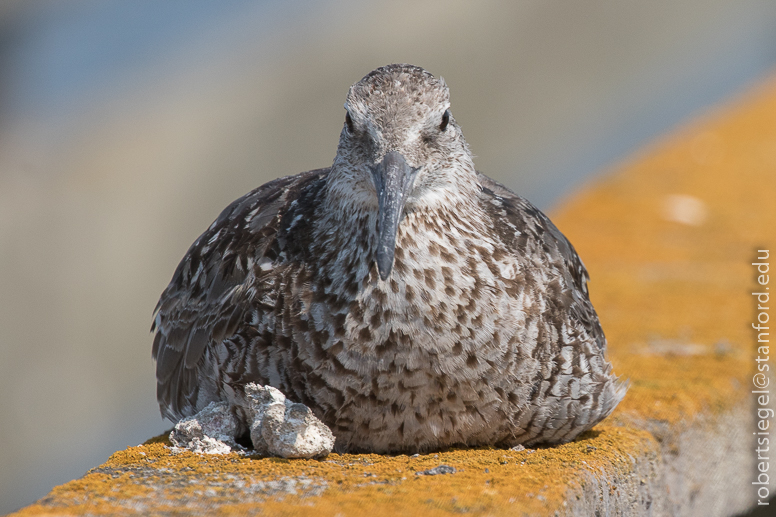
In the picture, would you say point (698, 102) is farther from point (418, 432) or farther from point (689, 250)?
point (418, 432)

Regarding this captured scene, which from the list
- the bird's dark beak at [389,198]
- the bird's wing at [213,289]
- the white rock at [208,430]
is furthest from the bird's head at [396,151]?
the white rock at [208,430]

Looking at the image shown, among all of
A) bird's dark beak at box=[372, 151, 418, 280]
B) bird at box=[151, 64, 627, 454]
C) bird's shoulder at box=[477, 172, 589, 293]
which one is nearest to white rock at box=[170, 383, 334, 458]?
bird at box=[151, 64, 627, 454]

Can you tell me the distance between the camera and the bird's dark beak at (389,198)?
11.3ft

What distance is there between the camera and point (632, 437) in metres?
4.36

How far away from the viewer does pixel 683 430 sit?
4637 mm

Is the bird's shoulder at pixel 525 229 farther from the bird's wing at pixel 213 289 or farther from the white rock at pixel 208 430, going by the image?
the white rock at pixel 208 430

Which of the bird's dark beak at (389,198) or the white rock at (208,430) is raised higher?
the bird's dark beak at (389,198)

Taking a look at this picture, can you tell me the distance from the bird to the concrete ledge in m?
0.19

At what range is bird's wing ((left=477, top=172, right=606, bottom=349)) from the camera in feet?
13.7

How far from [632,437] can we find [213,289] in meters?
2.19

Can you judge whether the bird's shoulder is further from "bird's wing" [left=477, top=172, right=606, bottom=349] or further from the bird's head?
the bird's head

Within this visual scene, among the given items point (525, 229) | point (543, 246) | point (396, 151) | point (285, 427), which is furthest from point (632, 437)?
point (396, 151)

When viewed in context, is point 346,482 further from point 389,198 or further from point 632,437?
point 632,437

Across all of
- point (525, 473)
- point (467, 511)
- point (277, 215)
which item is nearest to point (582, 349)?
point (525, 473)
